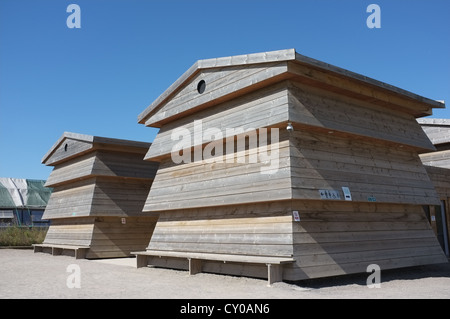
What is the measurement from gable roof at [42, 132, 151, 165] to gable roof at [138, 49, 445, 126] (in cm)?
353

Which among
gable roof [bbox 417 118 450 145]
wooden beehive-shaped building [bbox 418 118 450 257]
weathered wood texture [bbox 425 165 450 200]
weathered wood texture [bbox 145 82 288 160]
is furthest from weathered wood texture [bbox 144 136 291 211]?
gable roof [bbox 417 118 450 145]

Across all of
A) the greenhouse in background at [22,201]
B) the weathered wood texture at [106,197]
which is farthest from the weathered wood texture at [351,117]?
the greenhouse in background at [22,201]

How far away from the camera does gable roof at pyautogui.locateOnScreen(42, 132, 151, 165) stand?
621 inches

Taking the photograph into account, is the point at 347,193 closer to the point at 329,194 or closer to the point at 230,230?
the point at 329,194

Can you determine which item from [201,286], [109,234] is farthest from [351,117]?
[109,234]

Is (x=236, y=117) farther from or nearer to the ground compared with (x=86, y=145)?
nearer to the ground

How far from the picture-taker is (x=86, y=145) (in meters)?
16.2

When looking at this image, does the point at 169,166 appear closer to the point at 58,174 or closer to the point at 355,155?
the point at 355,155

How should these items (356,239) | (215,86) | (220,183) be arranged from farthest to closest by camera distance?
(215,86) < (220,183) < (356,239)

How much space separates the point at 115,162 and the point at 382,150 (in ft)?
32.4

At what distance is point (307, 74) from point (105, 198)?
391 inches

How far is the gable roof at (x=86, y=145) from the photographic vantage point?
51.8ft

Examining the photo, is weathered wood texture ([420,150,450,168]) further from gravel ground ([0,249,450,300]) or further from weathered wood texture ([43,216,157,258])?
weathered wood texture ([43,216,157,258])

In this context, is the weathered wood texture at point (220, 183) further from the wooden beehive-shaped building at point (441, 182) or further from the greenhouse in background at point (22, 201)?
the greenhouse in background at point (22, 201)
